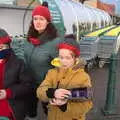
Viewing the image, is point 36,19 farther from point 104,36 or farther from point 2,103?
point 104,36

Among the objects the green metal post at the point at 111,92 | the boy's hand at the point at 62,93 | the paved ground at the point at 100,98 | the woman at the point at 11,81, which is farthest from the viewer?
the green metal post at the point at 111,92

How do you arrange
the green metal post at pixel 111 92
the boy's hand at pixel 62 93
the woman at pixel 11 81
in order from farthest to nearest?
the green metal post at pixel 111 92
the woman at pixel 11 81
the boy's hand at pixel 62 93

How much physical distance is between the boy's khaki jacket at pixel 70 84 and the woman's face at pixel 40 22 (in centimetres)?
80

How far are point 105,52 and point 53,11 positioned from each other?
5191mm

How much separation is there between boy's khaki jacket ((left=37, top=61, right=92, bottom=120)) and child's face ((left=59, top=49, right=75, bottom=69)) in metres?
0.05

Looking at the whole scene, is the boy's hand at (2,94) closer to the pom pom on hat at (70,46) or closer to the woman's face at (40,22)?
the pom pom on hat at (70,46)

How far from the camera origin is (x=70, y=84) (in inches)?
141

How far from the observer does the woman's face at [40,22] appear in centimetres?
438

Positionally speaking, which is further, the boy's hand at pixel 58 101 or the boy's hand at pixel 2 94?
the boy's hand at pixel 2 94

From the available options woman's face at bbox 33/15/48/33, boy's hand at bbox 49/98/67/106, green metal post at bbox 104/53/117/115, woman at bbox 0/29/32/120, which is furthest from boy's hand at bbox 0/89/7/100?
green metal post at bbox 104/53/117/115

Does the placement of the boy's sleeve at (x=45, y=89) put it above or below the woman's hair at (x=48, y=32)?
below

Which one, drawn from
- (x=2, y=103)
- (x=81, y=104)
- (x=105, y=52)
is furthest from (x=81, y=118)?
(x=105, y=52)

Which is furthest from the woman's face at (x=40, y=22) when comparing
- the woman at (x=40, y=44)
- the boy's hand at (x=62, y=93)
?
the boy's hand at (x=62, y=93)

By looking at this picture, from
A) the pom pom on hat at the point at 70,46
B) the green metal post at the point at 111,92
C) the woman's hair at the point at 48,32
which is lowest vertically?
the green metal post at the point at 111,92
